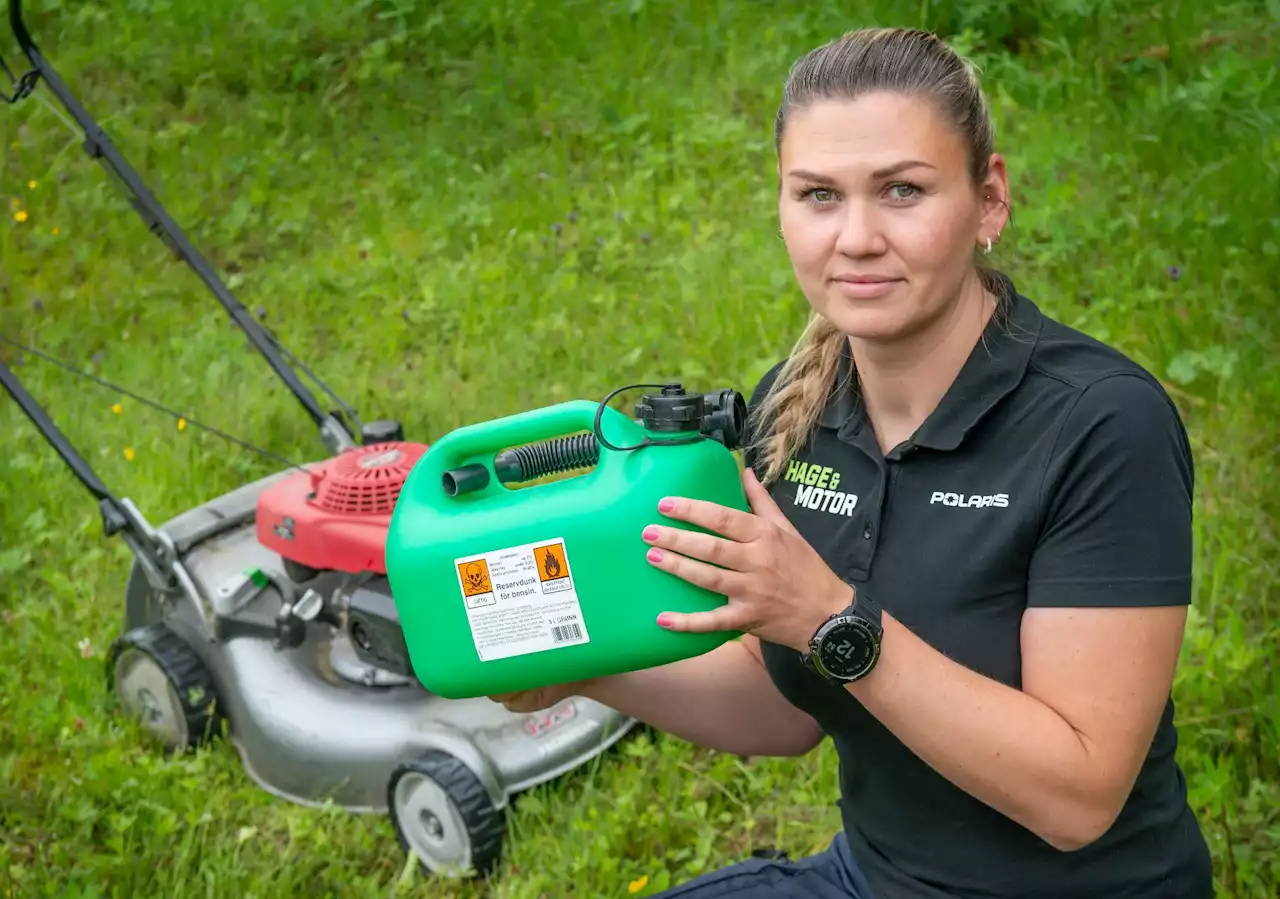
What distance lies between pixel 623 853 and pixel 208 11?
5.19 metres

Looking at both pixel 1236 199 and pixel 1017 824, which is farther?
pixel 1236 199

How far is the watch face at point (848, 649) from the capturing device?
4.35 feet

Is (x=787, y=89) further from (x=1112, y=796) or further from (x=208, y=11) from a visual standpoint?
(x=208, y=11)

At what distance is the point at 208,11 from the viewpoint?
6520 millimetres

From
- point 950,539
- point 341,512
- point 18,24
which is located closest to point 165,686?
point 341,512

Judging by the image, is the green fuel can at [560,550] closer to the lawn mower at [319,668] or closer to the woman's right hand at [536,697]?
the woman's right hand at [536,697]

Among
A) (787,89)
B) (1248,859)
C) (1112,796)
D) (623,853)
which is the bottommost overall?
(1248,859)

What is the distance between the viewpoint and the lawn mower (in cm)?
280

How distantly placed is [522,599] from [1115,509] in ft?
2.06

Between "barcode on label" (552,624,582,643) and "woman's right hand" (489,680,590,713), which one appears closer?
"barcode on label" (552,624,582,643)

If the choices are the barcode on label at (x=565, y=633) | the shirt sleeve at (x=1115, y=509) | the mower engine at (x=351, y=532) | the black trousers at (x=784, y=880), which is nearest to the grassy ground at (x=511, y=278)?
the mower engine at (x=351, y=532)

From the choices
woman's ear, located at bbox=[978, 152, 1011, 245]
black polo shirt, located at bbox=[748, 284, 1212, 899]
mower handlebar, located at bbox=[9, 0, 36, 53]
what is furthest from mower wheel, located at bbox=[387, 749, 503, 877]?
mower handlebar, located at bbox=[9, 0, 36, 53]

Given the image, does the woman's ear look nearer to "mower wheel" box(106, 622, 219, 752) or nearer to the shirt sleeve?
the shirt sleeve

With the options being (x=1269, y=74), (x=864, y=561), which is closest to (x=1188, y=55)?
(x=1269, y=74)
